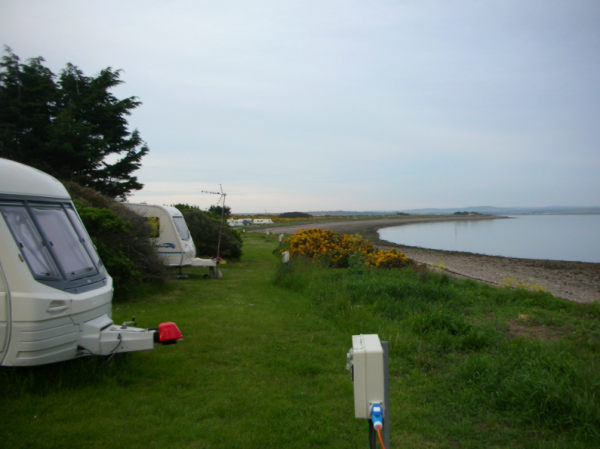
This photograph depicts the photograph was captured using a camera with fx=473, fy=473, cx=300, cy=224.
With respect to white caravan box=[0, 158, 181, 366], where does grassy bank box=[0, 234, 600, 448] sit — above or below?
below

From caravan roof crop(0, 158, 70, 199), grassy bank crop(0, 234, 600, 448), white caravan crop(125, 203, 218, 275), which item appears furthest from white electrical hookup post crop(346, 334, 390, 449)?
white caravan crop(125, 203, 218, 275)

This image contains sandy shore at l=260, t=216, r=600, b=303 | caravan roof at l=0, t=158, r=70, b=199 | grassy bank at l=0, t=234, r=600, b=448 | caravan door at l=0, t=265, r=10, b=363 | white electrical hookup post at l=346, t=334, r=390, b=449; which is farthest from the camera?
sandy shore at l=260, t=216, r=600, b=303

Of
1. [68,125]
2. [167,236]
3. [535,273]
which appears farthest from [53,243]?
[535,273]

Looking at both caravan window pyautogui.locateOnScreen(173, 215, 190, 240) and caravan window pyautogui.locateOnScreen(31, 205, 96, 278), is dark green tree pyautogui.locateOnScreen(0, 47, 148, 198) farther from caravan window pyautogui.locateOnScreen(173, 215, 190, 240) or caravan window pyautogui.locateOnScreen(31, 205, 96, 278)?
caravan window pyautogui.locateOnScreen(31, 205, 96, 278)

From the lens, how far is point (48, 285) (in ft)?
16.0

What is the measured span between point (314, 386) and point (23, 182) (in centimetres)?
403

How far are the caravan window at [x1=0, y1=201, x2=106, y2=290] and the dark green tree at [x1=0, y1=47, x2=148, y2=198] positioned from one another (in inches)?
609

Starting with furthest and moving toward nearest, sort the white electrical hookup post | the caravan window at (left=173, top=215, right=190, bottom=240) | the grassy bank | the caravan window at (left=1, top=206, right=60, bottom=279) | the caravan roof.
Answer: the caravan window at (left=173, top=215, right=190, bottom=240) → the caravan roof → the caravan window at (left=1, top=206, right=60, bottom=279) → the grassy bank → the white electrical hookup post

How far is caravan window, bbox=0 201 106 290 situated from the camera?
16.1 feet

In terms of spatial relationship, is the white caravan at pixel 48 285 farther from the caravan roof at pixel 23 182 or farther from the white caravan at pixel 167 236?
the white caravan at pixel 167 236

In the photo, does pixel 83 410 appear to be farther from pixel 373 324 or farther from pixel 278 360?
pixel 373 324

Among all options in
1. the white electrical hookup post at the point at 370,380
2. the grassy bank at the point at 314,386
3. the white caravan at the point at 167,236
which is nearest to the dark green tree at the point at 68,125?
the white caravan at the point at 167,236

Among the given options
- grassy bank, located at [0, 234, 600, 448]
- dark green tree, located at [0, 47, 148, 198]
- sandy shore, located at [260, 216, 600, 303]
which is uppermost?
→ dark green tree, located at [0, 47, 148, 198]

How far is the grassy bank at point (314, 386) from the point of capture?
4.34 metres
